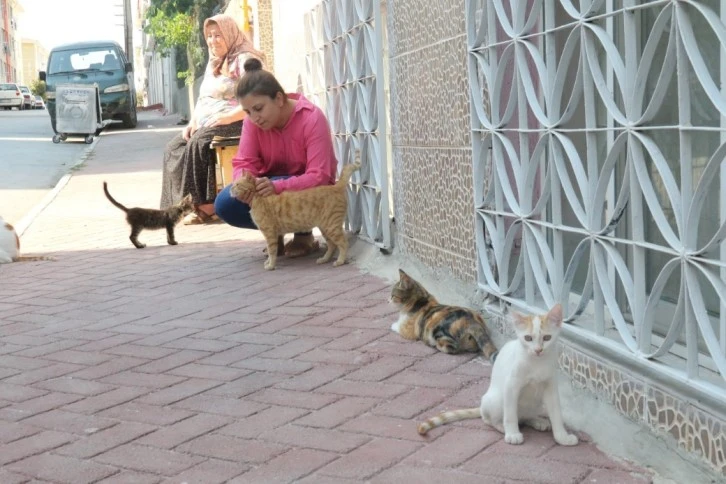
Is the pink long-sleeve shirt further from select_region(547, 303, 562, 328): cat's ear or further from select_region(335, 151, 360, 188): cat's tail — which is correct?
select_region(547, 303, 562, 328): cat's ear

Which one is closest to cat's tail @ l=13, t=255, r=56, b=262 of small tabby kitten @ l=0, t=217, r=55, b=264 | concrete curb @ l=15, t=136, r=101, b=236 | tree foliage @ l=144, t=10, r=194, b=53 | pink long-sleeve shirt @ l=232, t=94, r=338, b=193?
small tabby kitten @ l=0, t=217, r=55, b=264

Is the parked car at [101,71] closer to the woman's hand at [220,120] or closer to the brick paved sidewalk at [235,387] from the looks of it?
the woman's hand at [220,120]

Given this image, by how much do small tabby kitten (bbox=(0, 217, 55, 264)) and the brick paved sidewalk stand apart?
543 mm

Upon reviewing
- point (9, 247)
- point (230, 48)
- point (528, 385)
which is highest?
point (230, 48)

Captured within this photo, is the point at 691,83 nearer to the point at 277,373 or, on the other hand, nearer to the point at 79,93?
the point at 277,373

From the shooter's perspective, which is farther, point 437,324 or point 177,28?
point 177,28

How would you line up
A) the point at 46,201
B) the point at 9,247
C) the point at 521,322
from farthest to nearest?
the point at 46,201 < the point at 9,247 < the point at 521,322

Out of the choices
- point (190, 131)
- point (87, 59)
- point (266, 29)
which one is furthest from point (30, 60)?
point (190, 131)

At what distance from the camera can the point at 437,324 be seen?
407 centimetres

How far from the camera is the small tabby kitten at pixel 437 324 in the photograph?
397cm

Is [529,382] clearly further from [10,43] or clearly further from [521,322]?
[10,43]

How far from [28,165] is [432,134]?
12.2 meters

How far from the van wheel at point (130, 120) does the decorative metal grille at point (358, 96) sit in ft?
57.6

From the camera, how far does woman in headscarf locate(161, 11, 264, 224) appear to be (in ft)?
25.6
